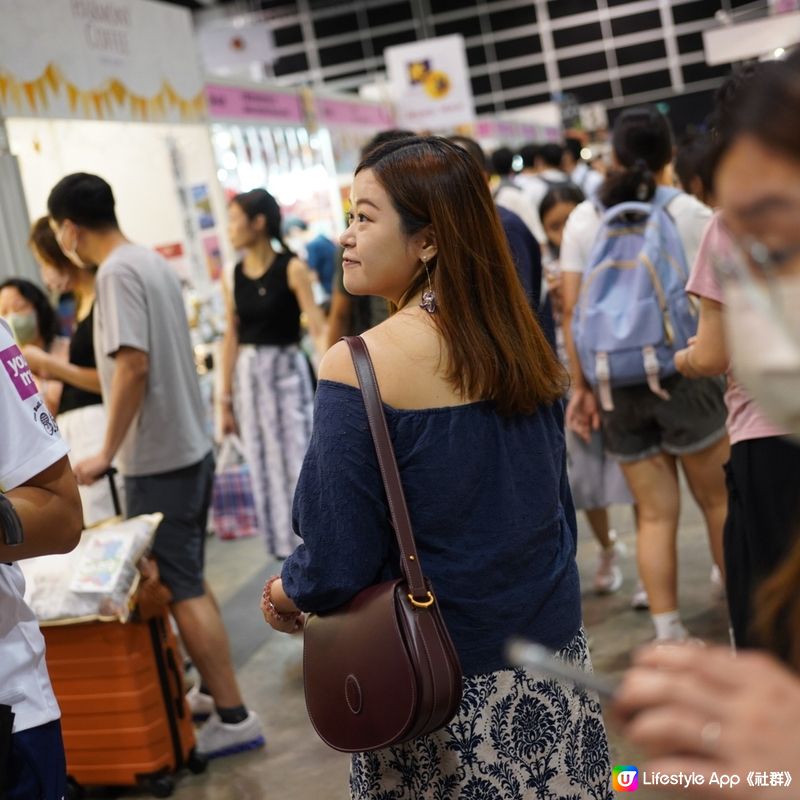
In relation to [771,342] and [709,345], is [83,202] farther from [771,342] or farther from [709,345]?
[771,342]

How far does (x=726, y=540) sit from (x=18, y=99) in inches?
132

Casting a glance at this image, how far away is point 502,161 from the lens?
7.78 metres

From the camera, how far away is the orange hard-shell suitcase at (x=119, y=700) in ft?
11.1

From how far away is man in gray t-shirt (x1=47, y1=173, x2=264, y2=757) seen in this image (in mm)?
3422

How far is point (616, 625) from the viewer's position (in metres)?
4.26

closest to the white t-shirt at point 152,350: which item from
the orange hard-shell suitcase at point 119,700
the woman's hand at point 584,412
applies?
the orange hard-shell suitcase at point 119,700

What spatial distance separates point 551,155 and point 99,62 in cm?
330

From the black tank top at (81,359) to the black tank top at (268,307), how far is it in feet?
3.63

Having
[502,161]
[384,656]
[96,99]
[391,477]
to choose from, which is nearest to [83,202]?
[96,99]

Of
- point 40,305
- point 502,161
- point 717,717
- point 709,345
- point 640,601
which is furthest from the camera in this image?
point 502,161

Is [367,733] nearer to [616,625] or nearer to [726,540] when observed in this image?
[726,540]

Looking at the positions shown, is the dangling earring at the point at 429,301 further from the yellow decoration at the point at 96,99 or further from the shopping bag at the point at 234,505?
the shopping bag at the point at 234,505

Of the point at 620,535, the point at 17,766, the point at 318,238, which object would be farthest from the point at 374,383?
the point at 318,238

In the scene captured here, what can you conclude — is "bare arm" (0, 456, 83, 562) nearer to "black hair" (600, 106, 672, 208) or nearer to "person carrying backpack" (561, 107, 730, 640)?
"person carrying backpack" (561, 107, 730, 640)
